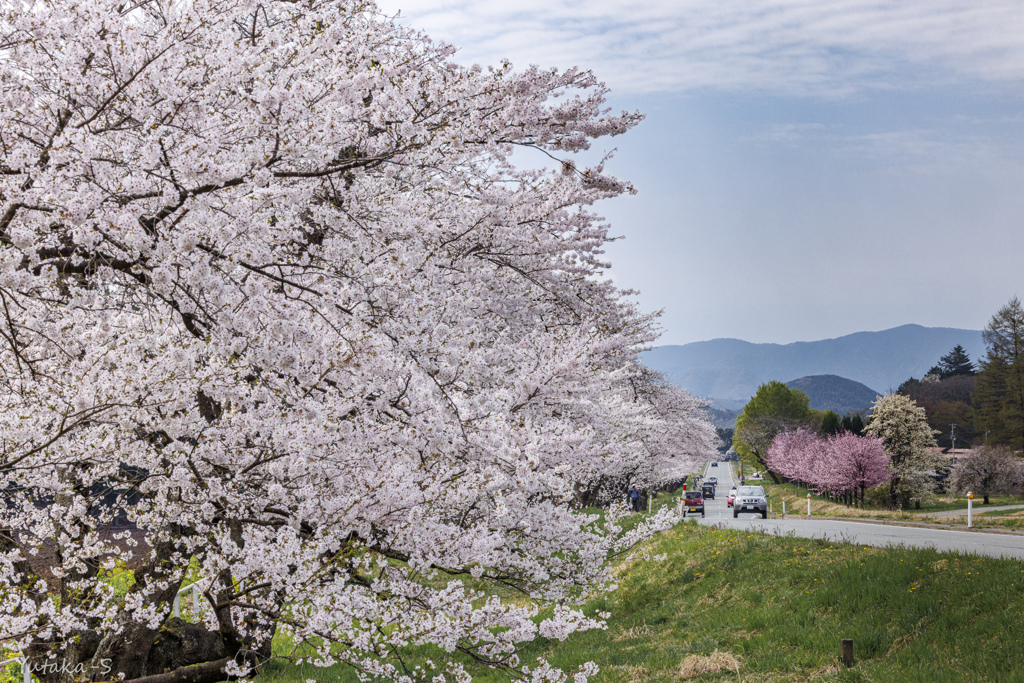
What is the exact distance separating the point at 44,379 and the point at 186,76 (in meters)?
2.64

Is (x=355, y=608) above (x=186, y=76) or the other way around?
the other way around

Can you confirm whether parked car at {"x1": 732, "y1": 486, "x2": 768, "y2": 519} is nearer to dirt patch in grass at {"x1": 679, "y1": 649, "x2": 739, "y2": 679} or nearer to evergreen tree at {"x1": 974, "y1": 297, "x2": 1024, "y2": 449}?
dirt patch in grass at {"x1": 679, "y1": 649, "x2": 739, "y2": 679}

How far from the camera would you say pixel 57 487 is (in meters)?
5.43

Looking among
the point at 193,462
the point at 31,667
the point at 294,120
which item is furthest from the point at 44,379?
the point at 294,120

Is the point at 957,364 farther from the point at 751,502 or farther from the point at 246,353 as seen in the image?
the point at 246,353

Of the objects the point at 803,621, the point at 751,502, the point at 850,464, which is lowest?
the point at 751,502

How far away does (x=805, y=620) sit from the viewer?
30.0ft

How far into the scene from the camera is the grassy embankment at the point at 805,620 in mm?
7113

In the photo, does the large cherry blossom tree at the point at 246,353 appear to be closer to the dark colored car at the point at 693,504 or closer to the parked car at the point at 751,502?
the parked car at the point at 751,502

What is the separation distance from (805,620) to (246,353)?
8.31 metres

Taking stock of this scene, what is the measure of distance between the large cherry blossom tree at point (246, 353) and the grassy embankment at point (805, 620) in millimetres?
3898

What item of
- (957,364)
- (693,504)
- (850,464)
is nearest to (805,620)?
(693,504)

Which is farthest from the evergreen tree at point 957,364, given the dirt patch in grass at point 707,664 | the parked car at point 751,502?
the dirt patch in grass at point 707,664

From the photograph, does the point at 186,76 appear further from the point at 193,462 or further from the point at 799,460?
the point at 799,460
